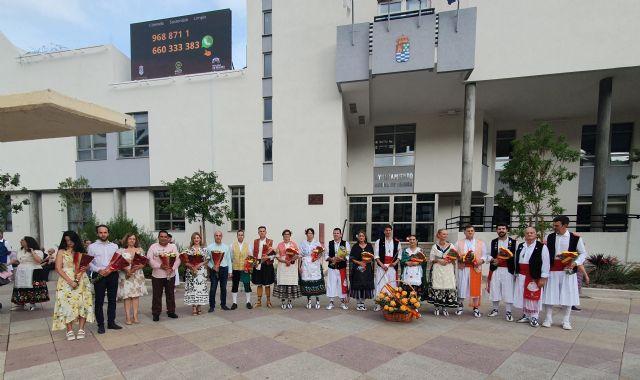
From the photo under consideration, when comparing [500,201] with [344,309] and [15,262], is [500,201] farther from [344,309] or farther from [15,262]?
[15,262]

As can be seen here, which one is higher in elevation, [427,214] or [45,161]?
[45,161]

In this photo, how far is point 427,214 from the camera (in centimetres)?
1438

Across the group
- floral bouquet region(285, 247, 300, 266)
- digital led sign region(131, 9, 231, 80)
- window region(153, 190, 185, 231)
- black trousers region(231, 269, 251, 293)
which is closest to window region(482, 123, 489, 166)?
floral bouquet region(285, 247, 300, 266)

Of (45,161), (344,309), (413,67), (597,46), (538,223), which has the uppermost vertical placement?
(597,46)

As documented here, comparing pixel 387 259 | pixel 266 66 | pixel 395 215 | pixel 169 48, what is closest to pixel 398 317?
pixel 387 259

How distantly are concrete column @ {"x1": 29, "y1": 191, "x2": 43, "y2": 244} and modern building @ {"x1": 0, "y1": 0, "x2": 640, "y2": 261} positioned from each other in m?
0.07

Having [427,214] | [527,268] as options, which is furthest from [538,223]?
[427,214]

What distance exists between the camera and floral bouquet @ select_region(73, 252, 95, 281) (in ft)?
14.9

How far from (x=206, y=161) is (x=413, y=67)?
31.6ft

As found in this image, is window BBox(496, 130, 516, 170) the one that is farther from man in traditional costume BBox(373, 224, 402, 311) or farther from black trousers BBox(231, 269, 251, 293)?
black trousers BBox(231, 269, 251, 293)

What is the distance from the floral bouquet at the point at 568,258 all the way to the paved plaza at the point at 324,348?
3.40 feet

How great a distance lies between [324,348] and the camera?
4.24 meters

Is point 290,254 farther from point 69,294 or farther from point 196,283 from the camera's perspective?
point 69,294

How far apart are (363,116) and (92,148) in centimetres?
1372
